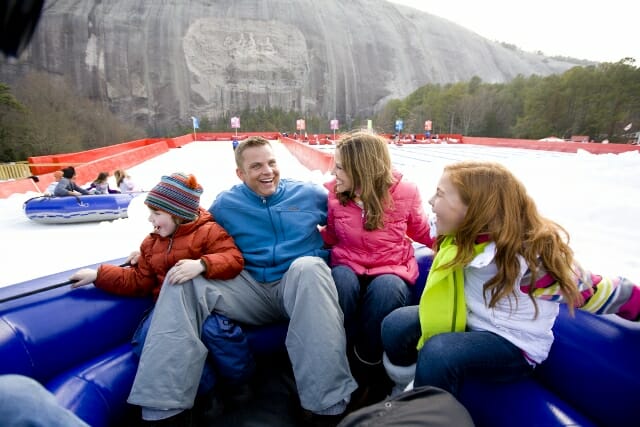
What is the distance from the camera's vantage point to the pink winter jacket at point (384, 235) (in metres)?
1.59

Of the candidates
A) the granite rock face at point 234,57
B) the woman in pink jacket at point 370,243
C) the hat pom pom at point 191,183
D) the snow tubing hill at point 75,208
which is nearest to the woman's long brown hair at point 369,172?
the woman in pink jacket at point 370,243

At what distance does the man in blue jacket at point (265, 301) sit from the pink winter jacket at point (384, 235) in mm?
114

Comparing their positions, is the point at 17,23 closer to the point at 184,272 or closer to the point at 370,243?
the point at 184,272

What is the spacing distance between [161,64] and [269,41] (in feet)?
35.6

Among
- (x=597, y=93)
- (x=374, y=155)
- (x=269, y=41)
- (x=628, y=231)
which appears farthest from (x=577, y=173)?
(x=269, y=41)

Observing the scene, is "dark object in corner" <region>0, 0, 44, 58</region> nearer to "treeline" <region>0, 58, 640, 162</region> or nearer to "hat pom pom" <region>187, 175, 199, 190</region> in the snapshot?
"hat pom pom" <region>187, 175, 199, 190</region>

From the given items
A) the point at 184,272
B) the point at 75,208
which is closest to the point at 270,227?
the point at 184,272

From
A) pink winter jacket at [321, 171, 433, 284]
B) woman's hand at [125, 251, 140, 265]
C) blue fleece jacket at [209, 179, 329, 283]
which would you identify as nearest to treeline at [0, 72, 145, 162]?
woman's hand at [125, 251, 140, 265]

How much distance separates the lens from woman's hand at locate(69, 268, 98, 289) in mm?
1422

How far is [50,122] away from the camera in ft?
72.0

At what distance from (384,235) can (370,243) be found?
0.26 feet

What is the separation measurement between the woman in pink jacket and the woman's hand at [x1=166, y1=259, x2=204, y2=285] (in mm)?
598

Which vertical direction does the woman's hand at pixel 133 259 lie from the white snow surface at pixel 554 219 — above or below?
above

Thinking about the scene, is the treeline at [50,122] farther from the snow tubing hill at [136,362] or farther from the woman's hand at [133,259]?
the snow tubing hill at [136,362]
